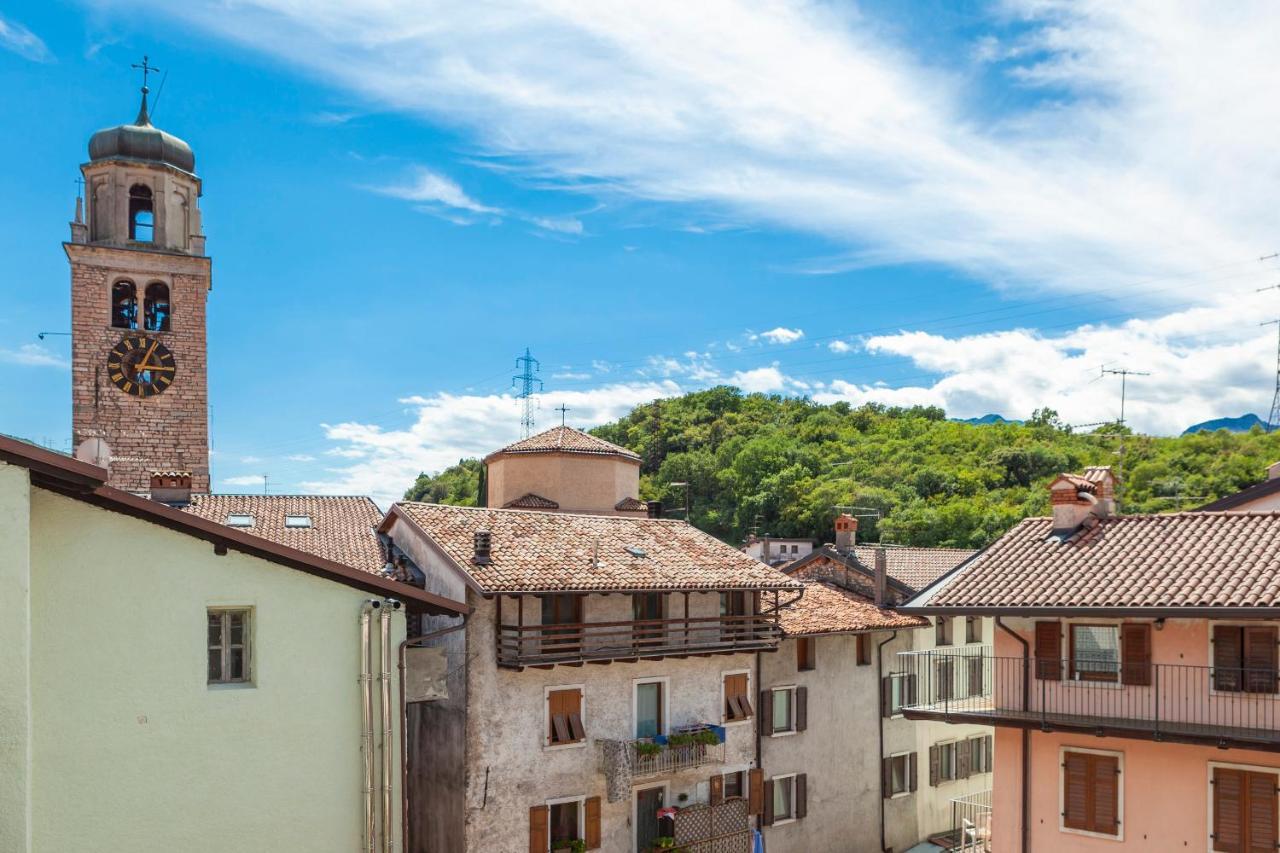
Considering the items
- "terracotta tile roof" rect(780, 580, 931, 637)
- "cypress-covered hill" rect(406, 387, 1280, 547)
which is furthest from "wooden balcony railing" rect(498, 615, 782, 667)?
"cypress-covered hill" rect(406, 387, 1280, 547)

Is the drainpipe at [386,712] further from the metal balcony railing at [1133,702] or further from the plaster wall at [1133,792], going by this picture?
the plaster wall at [1133,792]

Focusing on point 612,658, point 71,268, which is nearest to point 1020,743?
point 612,658

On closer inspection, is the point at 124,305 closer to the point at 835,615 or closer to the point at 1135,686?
the point at 835,615

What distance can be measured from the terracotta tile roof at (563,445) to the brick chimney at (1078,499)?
2095 cm

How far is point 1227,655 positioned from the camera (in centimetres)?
1789

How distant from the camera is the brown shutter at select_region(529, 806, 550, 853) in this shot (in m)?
23.3

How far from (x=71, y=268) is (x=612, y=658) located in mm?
28716

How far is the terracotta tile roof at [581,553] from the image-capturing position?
23469 millimetres

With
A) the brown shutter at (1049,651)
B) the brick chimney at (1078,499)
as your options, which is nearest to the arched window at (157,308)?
the brick chimney at (1078,499)

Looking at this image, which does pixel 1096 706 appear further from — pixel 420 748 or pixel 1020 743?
pixel 420 748

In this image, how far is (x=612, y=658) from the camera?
24219 mm

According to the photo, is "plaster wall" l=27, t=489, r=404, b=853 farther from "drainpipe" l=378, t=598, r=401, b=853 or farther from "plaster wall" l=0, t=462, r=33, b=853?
"plaster wall" l=0, t=462, r=33, b=853

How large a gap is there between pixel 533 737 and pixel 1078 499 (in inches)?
523

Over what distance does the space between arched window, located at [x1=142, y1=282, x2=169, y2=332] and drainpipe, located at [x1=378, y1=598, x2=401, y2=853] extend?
2787cm
